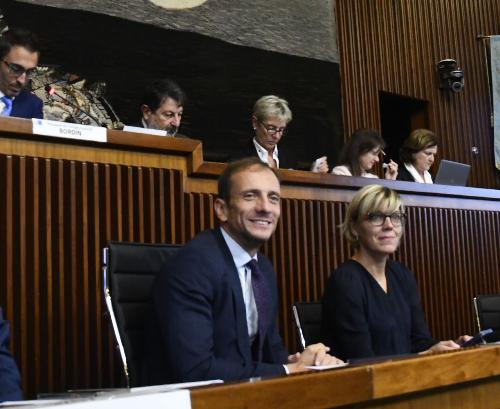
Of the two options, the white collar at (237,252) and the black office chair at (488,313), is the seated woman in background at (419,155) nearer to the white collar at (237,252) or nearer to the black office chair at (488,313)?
the black office chair at (488,313)

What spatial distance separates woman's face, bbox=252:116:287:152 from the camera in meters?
4.22

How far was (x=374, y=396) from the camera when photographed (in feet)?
4.28

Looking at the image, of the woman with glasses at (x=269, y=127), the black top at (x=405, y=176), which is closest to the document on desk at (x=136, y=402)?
the woman with glasses at (x=269, y=127)

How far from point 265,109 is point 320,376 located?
306 centimetres

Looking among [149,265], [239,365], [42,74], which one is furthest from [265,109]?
[239,365]

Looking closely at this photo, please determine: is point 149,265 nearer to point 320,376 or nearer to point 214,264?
point 214,264

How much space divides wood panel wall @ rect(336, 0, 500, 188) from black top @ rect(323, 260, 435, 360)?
361 cm

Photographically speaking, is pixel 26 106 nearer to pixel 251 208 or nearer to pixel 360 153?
pixel 251 208

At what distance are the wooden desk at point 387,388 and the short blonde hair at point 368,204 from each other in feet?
3.99

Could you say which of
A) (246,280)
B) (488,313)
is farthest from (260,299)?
(488,313)

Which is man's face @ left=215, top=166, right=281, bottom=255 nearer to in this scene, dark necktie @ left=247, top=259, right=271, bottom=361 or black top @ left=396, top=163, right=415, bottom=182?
dark necktie @ left=247, top=259, right=271, bottom=361

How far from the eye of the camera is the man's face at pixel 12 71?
3311 mm

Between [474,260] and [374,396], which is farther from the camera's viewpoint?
[474,260]

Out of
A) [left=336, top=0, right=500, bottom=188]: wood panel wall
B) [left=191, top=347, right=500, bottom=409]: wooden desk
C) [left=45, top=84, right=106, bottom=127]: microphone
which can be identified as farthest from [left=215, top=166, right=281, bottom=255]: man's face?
[left=336, top=0, right=500, bottom=188]: wood panel wall
